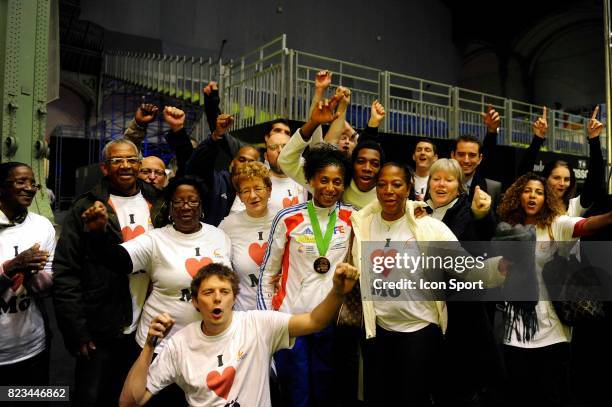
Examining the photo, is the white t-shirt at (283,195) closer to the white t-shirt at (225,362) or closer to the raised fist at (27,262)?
the white t-shirt at (225,362)

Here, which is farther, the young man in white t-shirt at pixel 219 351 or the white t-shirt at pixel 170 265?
the white t-shirt at pixel 170 265

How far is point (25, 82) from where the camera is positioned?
12.8ft

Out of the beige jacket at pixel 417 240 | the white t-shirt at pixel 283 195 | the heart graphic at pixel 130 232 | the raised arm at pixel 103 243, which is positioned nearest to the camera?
the raised arm at pixel 103 243

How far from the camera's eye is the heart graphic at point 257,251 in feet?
8.55

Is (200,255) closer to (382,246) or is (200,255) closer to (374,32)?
(382,246)

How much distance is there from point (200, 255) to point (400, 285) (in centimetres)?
98

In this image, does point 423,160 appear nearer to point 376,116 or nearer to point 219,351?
point 376,116

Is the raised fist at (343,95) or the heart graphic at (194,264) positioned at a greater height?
the raised fist at (343,95)

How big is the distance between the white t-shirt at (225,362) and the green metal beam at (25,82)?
225 centimetres

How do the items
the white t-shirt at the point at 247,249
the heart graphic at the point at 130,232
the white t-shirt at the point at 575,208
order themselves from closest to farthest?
the heart graphic at the point at 130,232 < the white t-shirt at the point at 247,249 < the white t-shirt at the point at 575,208

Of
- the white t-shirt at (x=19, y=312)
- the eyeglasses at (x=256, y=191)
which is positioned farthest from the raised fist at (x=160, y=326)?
the eyeglasses at (x=256, y=191)

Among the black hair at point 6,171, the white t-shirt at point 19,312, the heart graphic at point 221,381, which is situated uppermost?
the black hair at point 6,171

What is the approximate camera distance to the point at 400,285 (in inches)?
85.4

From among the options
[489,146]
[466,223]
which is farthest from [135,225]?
[489,146]
